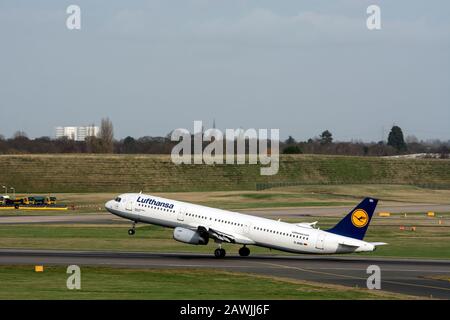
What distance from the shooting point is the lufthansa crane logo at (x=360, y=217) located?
64938mm

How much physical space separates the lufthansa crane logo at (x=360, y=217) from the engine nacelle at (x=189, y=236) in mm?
11823

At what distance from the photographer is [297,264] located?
219 feet

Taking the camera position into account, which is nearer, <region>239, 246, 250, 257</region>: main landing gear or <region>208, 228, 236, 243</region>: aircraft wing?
<region>208, 228, 236, 243</region>: aircraft wing

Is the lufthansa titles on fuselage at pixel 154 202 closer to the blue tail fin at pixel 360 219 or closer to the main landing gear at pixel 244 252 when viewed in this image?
the main landing gear at pixel 244 252

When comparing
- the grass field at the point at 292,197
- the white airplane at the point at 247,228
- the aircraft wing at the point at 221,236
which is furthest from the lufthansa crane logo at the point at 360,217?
the grass field at the point at 292,197

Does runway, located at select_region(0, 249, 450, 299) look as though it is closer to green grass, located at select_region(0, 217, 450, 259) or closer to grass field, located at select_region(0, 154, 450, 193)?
green grass, located at select_region(0, 217, 450, 259)

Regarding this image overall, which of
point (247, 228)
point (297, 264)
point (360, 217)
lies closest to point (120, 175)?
point (247, 228)

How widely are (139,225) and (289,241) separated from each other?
35.6m

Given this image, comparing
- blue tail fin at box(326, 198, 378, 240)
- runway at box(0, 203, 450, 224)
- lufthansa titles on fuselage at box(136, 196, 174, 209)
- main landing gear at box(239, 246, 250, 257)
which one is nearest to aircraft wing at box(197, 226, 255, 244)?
main landing gear at box(239, 246, 250, 257)

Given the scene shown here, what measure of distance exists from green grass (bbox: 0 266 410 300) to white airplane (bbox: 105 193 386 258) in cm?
893

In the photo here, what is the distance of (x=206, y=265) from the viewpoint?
64.8 metres

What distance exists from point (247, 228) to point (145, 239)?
753 inches

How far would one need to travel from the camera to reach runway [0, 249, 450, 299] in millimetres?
56812
